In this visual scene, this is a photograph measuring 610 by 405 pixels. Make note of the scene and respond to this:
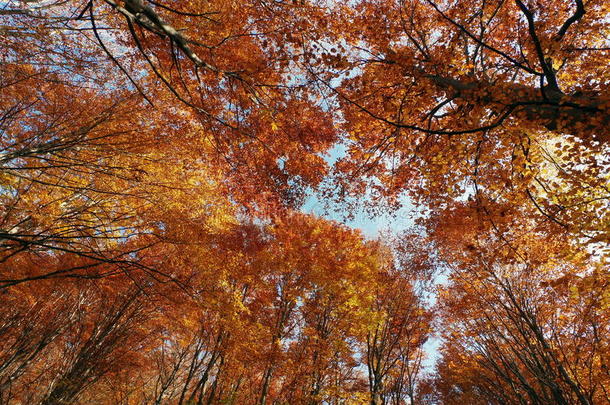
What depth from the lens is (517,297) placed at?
639cm

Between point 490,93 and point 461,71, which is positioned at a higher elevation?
point 461,71

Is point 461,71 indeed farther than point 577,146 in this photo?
Yes

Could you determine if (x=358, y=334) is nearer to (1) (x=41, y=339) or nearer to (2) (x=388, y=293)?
(2) (x=388, y=293)

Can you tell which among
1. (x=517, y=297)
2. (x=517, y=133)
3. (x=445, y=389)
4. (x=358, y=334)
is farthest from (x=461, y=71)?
(x=445, y=389)

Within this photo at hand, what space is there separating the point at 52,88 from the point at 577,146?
33.0ft

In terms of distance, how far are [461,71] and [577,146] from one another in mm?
2667

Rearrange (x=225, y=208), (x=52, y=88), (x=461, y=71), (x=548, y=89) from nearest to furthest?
(x=548, y=89) → (x=52, y=88) → (x=461, y=71) → (x=225, y=208)

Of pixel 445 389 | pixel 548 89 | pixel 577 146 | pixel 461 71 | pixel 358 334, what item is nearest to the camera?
pixel 548 89

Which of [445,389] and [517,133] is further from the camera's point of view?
[445,389]

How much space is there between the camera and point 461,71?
19.7 ft

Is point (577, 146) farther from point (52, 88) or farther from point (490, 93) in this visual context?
point (52, 88)

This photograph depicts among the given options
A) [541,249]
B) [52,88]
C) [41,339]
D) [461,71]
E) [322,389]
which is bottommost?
[41,339]

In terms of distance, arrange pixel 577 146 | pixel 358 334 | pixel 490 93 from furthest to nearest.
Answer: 1. pixel 358 334
2. pixel 577 146
3. pixel 490 93

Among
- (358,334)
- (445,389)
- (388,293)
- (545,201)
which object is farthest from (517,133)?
(445,389)
